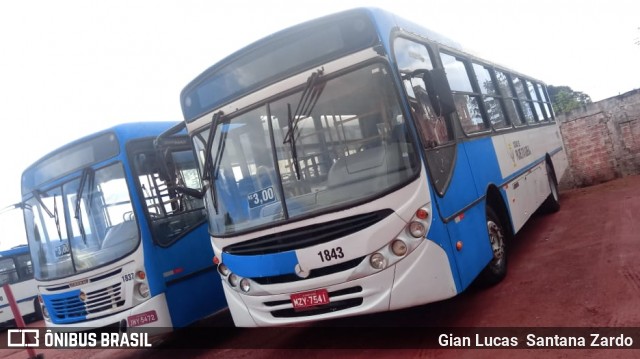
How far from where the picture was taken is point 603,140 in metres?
12.8

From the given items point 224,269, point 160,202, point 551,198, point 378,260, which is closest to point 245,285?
point 224,269

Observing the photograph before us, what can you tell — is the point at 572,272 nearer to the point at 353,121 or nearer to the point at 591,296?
the point at 591,296

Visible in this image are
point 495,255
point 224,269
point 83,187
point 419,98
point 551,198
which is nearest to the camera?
point 419,98

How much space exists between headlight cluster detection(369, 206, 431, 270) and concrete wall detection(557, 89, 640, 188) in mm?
11249

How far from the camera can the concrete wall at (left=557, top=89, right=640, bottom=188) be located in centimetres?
1253

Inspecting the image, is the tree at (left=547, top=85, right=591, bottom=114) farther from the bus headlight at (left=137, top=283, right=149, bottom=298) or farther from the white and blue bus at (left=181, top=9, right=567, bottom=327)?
the bus headlight at (left=137, top=283, right=149, bottom=298)

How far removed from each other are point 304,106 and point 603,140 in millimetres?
11714

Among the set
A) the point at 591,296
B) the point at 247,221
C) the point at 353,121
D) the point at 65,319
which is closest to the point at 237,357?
the point at 247,221

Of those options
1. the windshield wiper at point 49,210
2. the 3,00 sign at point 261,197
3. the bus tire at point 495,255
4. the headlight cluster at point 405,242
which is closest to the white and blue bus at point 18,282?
the windshield wiper at point 49,210

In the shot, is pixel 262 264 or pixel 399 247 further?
pixel 262 264

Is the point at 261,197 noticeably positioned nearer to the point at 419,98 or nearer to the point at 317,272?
the point at 317,272

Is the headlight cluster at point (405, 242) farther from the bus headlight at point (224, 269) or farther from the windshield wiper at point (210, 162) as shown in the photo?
the windshield wiper at point (210, 162)

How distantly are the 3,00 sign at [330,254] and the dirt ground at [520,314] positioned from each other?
1.02 metres

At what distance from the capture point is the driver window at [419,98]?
13.5 feet
